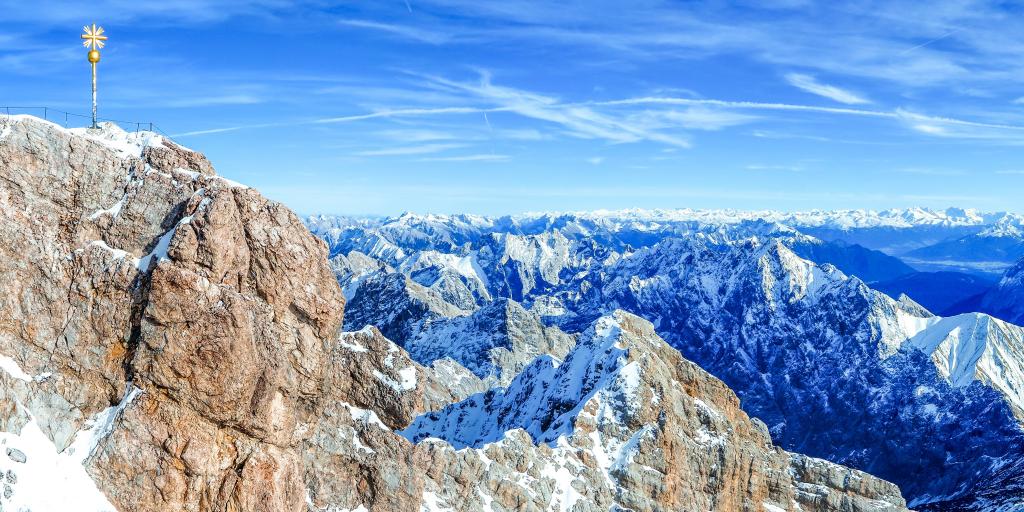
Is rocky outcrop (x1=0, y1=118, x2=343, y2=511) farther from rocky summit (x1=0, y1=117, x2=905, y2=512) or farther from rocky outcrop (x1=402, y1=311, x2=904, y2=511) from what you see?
rocky outcrop (x1=402, y1=311, x2=904, y2=511)

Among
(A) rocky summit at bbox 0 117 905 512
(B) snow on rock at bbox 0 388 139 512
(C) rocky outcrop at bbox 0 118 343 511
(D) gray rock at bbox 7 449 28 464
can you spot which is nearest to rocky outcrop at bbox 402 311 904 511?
(A) rocky summit at bbox 0 117 905 512

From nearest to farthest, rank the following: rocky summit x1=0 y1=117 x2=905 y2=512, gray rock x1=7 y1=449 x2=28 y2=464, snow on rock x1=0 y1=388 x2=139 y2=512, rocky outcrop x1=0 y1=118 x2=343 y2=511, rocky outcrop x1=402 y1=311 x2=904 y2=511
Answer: snow on rock x1=0 y1=388 x2=139 y2=512
gray rock x1=7 y1=449 x2=28 y2=464
rocky summit x1=0 y1=117 x2=905 y2=512
rocky outcrop x1=0 y1=118 x2=343 y2=511
rocky outcrop x1=402 y1=311 x2=904 y2=511

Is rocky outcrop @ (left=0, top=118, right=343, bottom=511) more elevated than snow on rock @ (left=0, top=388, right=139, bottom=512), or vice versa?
rocky outcrop @ (left=0, top=118, right=343, bottom=511)

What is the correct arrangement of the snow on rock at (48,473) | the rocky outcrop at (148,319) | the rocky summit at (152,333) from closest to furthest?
the snow on rock at (48,473) → the rocky summit at (152,333) → the rocky outcrop at (148,319)

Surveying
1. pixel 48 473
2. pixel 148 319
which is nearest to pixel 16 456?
pixel 48 473

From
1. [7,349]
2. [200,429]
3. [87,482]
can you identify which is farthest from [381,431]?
[7,349]

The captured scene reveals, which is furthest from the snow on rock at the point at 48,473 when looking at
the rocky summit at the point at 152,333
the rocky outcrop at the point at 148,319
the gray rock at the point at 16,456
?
the rocky outcrop at the point at 148,319

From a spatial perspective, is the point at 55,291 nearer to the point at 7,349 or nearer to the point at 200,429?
the point at 7,349

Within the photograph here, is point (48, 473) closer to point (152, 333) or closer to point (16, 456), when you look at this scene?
point (16, 456)

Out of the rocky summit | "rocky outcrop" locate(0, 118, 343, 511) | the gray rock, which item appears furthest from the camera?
"rocky outcrop" locate(0, 118, 343, 511)

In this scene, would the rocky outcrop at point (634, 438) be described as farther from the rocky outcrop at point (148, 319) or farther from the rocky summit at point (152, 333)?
the rocky outcrop at point (148, 319)

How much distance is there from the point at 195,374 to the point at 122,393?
7006mm

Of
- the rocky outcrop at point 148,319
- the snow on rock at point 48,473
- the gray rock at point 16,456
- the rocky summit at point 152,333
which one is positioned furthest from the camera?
the rocky outcrop at point 148,319

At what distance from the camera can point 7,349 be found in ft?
216
